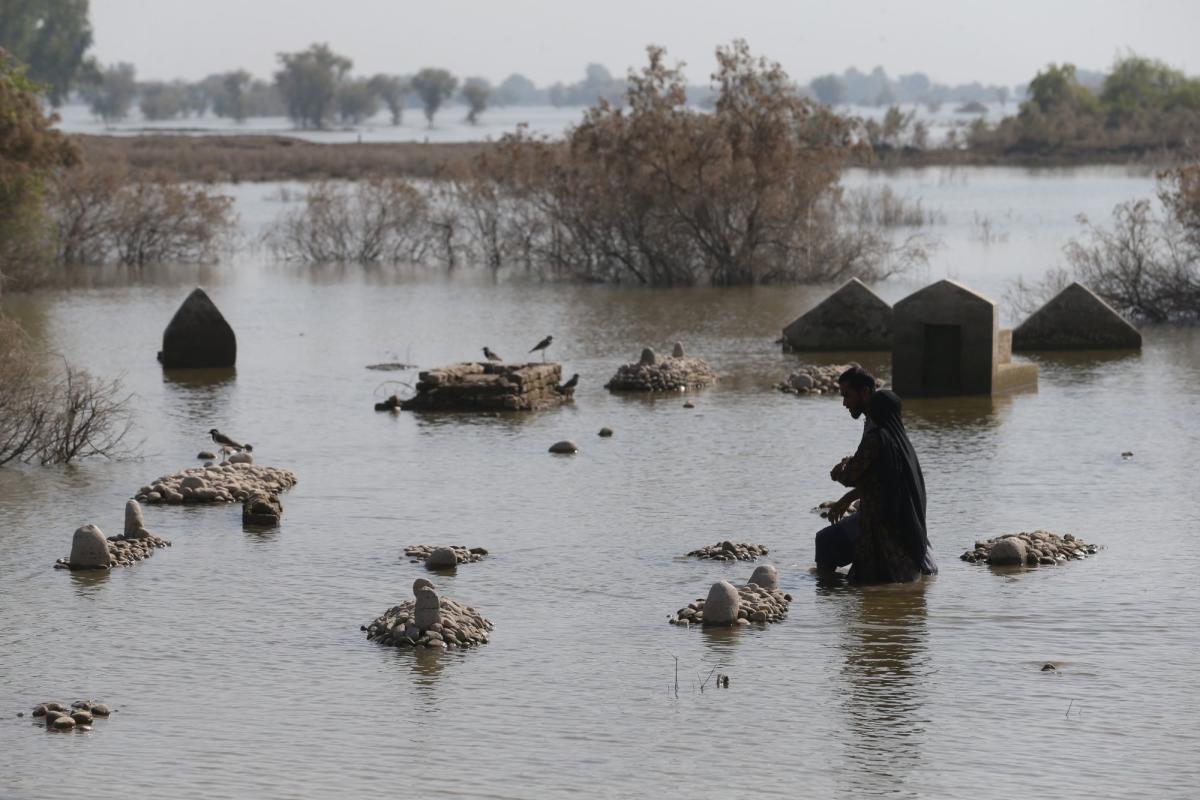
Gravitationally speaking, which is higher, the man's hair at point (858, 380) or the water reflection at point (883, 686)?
the man's hair at point (858, 380)

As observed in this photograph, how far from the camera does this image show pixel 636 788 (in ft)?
30.8

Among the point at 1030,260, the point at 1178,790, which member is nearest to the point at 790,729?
the point at 1178,790

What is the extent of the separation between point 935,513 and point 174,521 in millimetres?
6490

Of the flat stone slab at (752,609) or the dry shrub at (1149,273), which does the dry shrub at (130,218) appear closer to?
the dry shrub at (1149,273)

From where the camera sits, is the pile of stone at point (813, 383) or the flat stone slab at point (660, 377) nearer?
the pile of stone at point (813, 383)

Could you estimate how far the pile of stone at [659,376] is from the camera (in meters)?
25.1

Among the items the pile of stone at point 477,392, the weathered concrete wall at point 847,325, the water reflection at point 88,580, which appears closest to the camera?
the water reflection at point 88,580

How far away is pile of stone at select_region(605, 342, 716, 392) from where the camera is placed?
987 inches

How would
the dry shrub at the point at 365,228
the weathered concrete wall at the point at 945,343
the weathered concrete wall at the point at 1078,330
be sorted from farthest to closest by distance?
1. the dry shrub at the point at 365,228
2. the weathered concrete wall at the point at 1078,330
3. the weathered concrete wall at the point at 945,343

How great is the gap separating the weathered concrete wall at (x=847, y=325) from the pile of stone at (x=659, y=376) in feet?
12.1

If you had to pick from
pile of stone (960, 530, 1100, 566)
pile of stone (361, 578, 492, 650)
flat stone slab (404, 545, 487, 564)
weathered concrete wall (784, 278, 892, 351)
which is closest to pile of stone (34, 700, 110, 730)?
pile of stone (361, 578, 492, 650)

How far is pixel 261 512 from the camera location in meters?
16.3

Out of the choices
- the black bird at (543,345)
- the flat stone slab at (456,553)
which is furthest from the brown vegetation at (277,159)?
the flat stone slab at (456,553)

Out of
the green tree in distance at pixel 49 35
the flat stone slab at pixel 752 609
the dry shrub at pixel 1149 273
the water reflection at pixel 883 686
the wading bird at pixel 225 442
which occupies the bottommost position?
the water reflection at pixel 883 686
